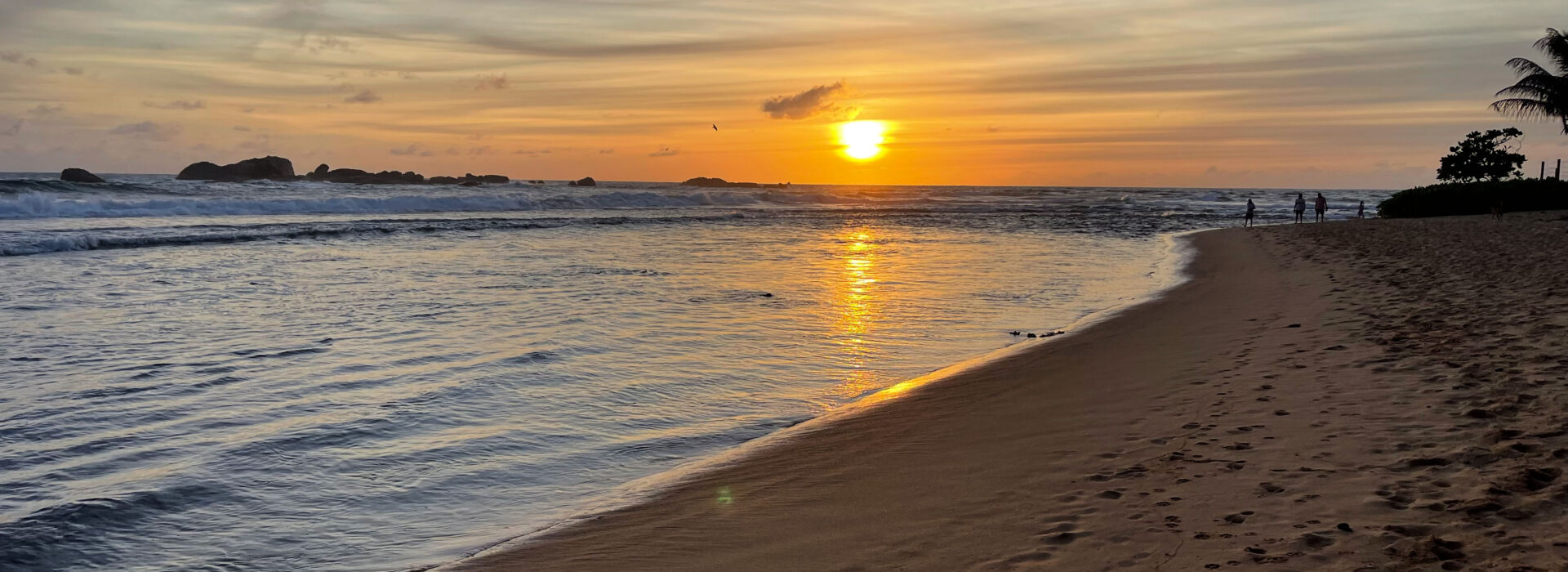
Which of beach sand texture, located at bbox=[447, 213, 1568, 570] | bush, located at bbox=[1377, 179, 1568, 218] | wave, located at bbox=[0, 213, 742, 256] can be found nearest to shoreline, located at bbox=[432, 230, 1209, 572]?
beach sand texture, located at bbox=[447, 213, 1568, 570]

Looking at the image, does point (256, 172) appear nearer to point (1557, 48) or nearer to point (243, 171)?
point (243, 171)

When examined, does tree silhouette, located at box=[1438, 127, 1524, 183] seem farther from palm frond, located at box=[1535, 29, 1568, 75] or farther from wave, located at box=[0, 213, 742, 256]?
wave, located at box=[0, 213, 742, 256]

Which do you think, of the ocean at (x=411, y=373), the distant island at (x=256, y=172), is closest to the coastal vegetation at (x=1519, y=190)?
the ocean at (x=411, y=373)

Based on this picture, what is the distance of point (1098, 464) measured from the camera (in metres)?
5.57

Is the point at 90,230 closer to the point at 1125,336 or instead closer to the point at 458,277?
the point at 458,277

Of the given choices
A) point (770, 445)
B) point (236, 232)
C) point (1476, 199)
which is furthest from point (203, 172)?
point (770, 445)

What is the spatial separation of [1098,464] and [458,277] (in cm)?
1565

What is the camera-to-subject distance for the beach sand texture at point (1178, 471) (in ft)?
13.5

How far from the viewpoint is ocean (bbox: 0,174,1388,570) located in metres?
5.41

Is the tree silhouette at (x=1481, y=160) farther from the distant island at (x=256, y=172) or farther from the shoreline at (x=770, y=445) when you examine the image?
the distant island at (x=256, y=172)

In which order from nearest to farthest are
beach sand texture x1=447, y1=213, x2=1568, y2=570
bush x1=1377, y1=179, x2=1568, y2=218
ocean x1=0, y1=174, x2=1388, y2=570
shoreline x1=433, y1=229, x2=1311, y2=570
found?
beach sand texture x1=447, y1=213, x2=1568, y2=570 → shoreline x1=433, y1=229, x2=1311, y2=570 → ocean x1=0, y1=174, x2=1388, y2=570 → bush x1=1377, y1=179, x2=1568, y2=218

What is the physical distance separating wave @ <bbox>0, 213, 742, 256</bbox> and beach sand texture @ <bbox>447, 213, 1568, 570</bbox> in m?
25.6

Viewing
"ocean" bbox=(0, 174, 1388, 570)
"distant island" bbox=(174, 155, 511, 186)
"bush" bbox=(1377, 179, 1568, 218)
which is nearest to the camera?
"ocean" bbox=(0, 174, 1388, 570)

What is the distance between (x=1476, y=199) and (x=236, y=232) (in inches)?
1793
